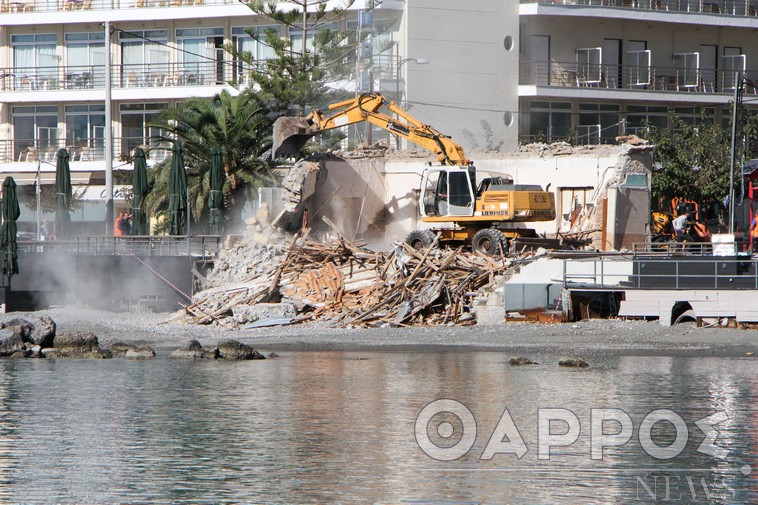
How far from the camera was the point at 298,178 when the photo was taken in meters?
33.2

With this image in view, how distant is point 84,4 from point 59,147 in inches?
230

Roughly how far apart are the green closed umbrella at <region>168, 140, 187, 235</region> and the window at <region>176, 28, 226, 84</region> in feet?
55.0

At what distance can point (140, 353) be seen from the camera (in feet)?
73.7

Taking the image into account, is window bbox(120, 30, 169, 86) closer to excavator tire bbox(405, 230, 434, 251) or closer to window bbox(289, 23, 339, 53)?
window bbox(289, 23, 339, 53)

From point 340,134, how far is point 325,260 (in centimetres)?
1388

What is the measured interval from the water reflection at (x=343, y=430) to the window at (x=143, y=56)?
92.7ft

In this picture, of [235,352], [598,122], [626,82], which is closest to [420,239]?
[235,352]

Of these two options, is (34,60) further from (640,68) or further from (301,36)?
(640,68)

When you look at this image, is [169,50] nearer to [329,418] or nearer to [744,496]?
[329,418]

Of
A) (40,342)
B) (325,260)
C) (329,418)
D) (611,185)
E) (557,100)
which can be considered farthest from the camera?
(557,100)

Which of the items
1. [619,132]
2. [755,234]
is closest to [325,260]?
[755,234]

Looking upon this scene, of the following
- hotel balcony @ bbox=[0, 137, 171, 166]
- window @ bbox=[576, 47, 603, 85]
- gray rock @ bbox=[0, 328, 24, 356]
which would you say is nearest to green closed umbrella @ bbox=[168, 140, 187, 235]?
gray rock @ bbox=[0, 328, 24, 356]

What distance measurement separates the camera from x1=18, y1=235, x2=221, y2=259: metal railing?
30484 millimetres

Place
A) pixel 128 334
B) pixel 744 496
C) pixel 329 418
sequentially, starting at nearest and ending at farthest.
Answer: pixel 744 496, pixel 329 418, pixel 128 334
